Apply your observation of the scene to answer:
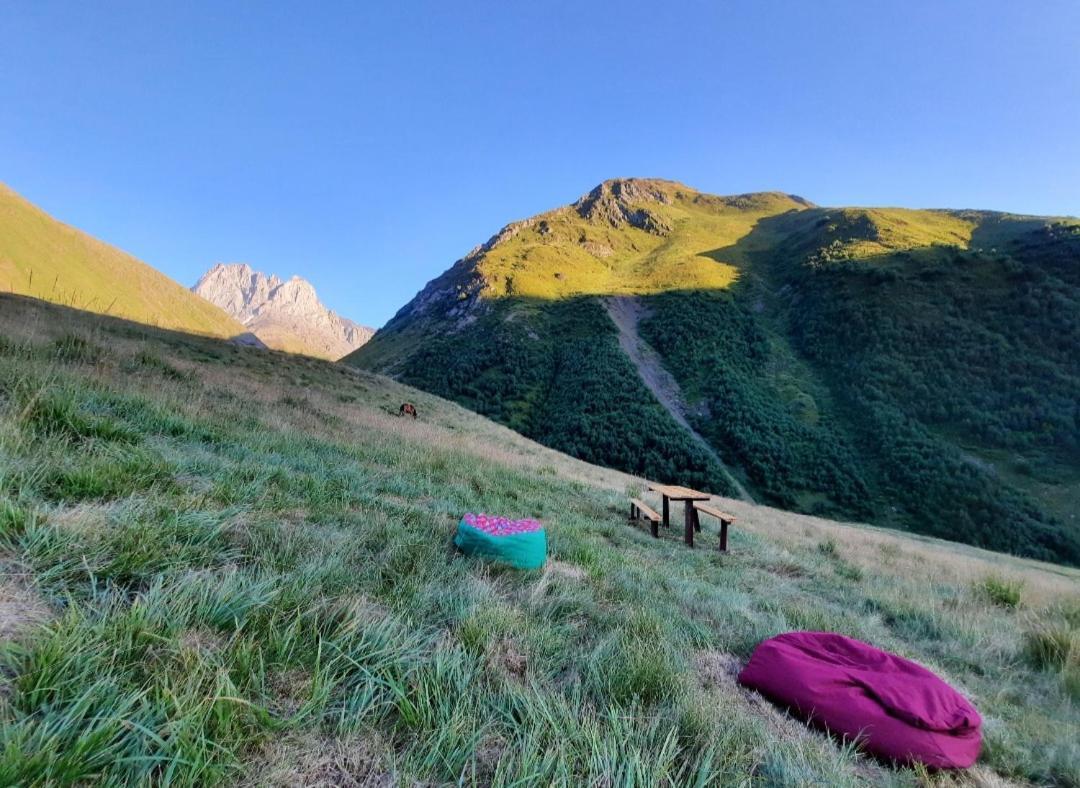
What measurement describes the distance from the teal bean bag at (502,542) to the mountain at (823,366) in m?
40.0

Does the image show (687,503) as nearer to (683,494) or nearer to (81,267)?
(683,494)

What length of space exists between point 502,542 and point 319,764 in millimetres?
2390

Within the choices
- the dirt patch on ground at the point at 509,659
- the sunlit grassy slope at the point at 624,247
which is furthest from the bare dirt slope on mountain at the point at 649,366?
the dirt patch on ground at the point at 509,659

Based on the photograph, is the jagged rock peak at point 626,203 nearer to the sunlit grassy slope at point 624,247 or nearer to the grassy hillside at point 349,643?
the sunlit grassy slope at point 624,247

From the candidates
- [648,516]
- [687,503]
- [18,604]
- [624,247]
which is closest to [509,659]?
[18,604]

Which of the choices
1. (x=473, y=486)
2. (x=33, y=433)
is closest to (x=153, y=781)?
(x=33, y=433)

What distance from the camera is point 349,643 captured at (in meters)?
2.04

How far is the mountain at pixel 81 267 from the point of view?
87.6 m

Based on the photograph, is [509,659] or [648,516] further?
[648,516]

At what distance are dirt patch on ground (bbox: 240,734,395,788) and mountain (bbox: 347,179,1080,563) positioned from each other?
140 feet

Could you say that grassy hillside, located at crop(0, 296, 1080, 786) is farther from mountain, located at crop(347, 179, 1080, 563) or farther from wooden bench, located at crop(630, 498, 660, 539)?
mountain, located at crop(347, 179, 1080, 563)

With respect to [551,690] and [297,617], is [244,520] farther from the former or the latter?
[551,690]

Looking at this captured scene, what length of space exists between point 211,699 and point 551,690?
1.33 meters

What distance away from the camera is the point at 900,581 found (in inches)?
306
